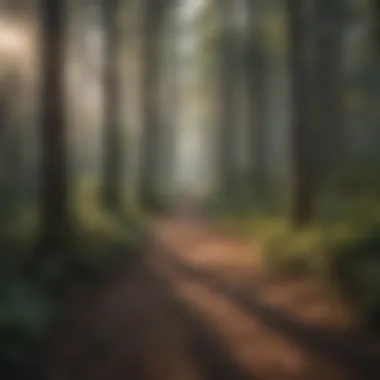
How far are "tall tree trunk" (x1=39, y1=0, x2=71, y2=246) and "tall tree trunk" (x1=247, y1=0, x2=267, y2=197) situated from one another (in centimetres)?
66

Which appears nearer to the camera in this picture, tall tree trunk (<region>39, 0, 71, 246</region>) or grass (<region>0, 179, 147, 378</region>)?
grass (<region>0, 179, 147, 378</region>)

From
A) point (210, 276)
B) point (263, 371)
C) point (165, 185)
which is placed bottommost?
point (263, 371)

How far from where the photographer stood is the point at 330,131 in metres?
2.15

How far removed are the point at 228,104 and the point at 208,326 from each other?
785 mm

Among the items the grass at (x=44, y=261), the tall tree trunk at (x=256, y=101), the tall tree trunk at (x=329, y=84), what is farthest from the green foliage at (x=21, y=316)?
the tall tree trunk at (x=329, y=84)

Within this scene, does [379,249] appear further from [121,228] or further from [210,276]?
[121,228]

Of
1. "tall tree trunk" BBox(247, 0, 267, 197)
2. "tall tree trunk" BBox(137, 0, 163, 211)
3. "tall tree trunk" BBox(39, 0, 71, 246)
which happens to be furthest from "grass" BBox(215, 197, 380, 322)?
"tall tree trunk" BBox(39, 0, 71, 246)

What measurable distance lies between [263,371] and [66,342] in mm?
627

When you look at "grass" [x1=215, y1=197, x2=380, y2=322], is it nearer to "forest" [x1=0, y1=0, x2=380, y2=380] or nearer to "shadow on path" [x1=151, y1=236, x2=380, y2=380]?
"forest" [x1=0, y1=0, x2=380, y2=380]

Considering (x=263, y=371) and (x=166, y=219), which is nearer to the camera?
(x=263, y=371)

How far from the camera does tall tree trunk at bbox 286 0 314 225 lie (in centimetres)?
214

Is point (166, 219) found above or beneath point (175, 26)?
beneath

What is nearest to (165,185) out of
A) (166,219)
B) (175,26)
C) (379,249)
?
(166,219)

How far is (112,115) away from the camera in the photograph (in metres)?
2.27
